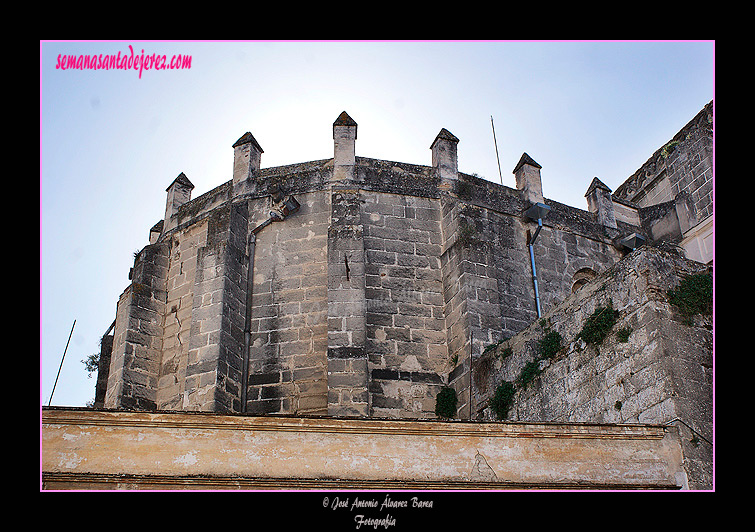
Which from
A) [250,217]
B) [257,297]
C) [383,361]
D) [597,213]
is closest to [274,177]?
[250,217]

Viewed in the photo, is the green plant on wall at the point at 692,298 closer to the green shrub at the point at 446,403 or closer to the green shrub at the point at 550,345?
the green shrub at the point at 550,345

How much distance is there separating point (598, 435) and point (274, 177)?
1015cm

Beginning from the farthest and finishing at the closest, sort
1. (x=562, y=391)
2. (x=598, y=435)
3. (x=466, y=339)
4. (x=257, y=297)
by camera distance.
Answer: (x=257, y=297), (x=466, y=339), (x=562, y=391), (x=598, y=435)

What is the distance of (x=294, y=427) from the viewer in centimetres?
827

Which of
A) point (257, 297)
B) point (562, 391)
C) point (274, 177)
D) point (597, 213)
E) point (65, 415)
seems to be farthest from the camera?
point (597, 213)

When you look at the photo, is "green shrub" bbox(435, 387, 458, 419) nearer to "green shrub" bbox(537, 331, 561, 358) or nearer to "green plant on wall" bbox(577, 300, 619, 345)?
"green shrub" bbox(537, 331, 561, 358)

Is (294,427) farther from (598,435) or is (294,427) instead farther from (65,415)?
(598,435)

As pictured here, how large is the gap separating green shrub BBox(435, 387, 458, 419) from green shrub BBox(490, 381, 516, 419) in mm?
1386

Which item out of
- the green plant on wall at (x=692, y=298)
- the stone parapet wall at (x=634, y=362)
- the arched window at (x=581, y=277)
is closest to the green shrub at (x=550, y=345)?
the stone parapet wall at (x=634, y=362)

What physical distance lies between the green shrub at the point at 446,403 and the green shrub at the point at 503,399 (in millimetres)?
1386

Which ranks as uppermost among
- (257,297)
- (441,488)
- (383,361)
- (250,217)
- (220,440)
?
(250,217)

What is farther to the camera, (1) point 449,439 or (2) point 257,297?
(2) point 257,297

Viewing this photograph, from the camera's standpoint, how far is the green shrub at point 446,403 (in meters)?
14.4

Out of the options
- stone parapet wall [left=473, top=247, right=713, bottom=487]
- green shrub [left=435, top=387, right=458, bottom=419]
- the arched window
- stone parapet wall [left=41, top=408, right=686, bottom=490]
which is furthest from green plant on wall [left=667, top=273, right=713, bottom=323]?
the arched window
